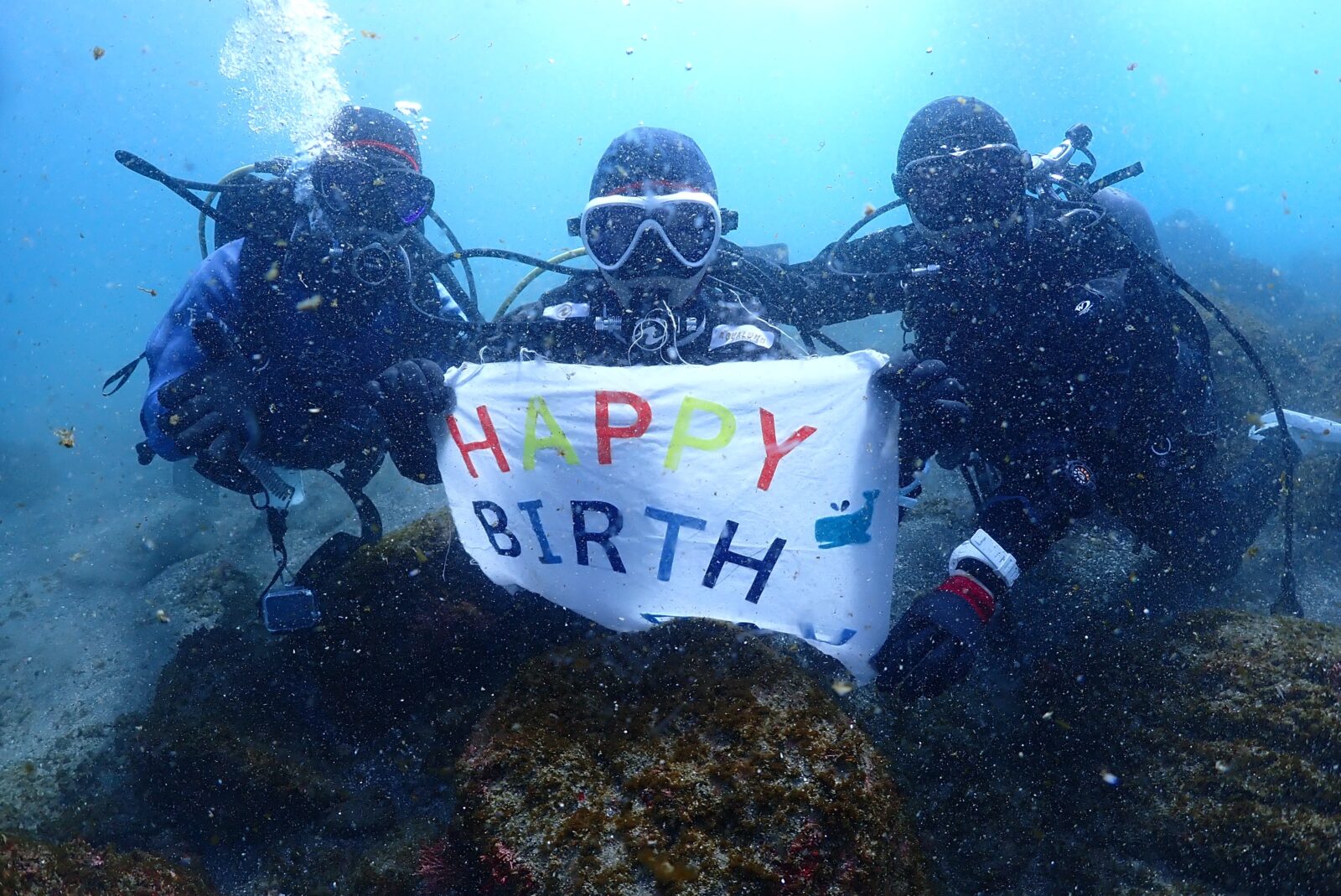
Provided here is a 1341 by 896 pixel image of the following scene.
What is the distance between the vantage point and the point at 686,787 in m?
2.43

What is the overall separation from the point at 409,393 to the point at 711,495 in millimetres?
1784

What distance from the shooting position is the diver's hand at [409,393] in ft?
11.2

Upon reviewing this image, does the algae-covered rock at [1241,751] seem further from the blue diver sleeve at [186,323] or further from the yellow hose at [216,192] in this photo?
the yellow hose at [216,192]

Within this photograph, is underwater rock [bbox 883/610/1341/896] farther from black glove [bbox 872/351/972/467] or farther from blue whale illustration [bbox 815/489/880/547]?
black glove [bbox 872/351/972/467]

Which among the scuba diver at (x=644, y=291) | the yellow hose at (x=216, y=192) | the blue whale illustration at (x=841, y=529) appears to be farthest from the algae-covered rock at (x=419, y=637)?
the yellow hose at (x=216, y=192)

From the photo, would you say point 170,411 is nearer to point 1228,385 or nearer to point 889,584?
point 889,584

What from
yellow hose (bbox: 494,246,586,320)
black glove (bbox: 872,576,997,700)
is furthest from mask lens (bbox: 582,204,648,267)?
black glove (bbox: 872,576,997,700)

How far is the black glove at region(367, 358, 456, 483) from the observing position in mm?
3420

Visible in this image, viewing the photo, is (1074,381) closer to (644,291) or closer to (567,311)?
(644,291)

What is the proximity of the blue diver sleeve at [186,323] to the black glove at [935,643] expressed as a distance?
494cm

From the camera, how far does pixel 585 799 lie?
2.56m

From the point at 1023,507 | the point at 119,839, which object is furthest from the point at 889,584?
the point at 119,839

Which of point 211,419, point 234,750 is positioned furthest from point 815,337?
point 234,750

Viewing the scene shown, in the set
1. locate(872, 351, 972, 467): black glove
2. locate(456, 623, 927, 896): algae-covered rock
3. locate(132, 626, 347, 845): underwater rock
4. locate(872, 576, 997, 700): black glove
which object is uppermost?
locate(872, 351, 972, 467): black glove
